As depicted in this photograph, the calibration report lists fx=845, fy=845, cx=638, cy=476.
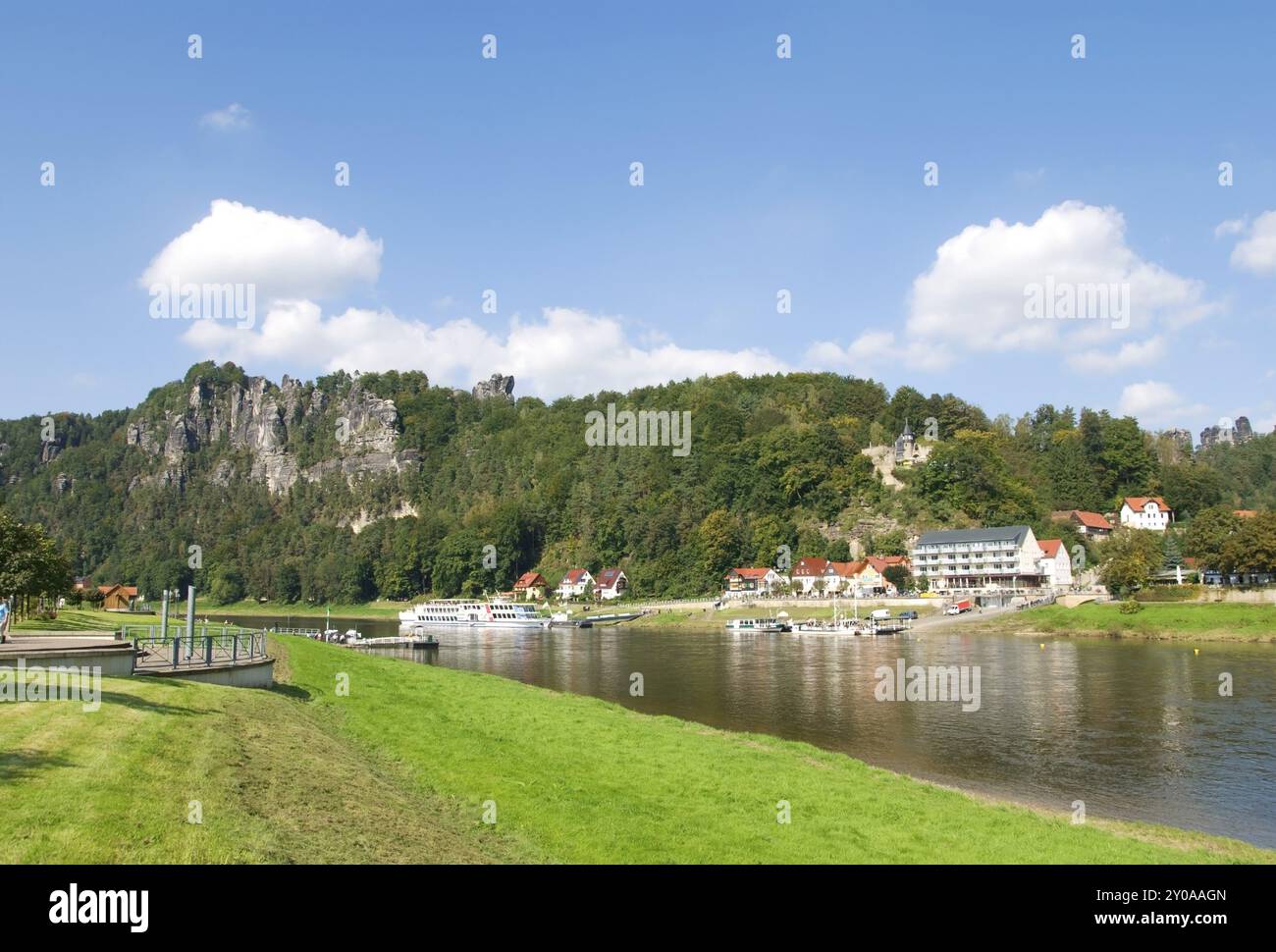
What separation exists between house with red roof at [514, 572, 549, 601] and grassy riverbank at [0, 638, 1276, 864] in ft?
473

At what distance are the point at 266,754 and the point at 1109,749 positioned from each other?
1220 inches

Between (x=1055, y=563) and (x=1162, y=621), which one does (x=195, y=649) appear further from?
(x=1055, y=563)

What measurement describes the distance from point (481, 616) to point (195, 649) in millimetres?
99401

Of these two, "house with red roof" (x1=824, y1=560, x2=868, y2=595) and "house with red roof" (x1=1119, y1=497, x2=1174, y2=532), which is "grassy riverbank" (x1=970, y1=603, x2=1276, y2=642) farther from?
"house with red roof" (x1=1119, y1=497, x2=1174, y2=532)

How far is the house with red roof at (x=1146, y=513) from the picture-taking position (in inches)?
5979

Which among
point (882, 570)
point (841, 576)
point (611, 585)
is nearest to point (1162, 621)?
point (882, 570)

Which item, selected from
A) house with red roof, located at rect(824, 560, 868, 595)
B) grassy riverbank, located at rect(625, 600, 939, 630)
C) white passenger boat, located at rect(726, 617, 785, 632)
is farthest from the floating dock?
house with red roof, located at rect(824, 560, 868, 595)

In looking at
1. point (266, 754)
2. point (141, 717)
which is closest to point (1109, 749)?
point (266, 754)

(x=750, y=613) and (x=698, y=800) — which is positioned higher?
(x=698, y=800)

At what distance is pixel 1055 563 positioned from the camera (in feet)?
434

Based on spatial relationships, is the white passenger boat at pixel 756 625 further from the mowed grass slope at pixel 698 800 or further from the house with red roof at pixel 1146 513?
the house with red roof at pixel 1146 513

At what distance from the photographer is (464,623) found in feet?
420

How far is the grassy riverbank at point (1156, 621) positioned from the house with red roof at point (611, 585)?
3072 inches
